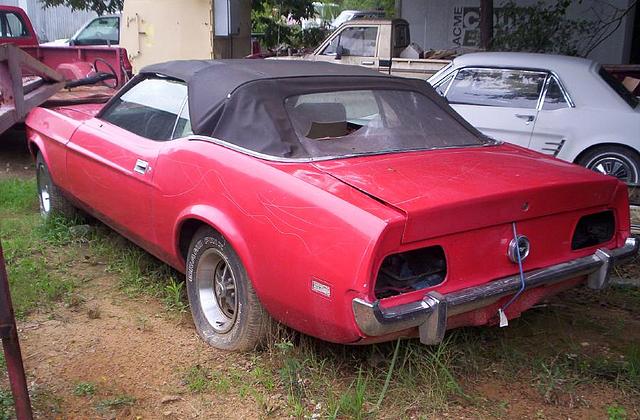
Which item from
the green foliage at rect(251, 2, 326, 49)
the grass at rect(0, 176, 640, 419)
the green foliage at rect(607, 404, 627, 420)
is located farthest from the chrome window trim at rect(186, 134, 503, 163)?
the green foliage at rect(251, 2, 326, 49)

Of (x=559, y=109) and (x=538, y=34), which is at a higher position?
(x=538, y=34)

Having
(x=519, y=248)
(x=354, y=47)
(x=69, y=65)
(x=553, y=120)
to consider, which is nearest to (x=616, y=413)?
(x=519, y=248)

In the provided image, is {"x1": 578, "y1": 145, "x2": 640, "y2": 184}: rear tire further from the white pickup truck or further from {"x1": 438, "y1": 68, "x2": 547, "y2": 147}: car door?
the white pickup truck

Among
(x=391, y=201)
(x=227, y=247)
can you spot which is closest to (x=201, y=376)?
(x=227, y=247)

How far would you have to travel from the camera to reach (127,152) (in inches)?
165

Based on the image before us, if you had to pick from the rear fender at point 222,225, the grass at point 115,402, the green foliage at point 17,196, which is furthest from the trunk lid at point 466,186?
the green foliage at point 17,196

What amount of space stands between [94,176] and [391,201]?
8.14ft

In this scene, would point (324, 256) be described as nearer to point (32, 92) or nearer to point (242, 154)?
point (242, 154)

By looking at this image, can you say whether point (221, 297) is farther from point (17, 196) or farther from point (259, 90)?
point (17, 196)

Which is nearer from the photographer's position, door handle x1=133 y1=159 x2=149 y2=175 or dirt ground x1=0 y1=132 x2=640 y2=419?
dirt ground x1=0 y1=132 x2=640 y2=419

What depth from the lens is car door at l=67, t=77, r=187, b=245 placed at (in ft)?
13.3

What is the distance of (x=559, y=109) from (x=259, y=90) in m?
4.34

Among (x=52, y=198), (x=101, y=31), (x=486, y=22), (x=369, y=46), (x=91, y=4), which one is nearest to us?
(x=52, y=198)

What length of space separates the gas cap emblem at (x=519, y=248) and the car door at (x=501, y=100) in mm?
4226
